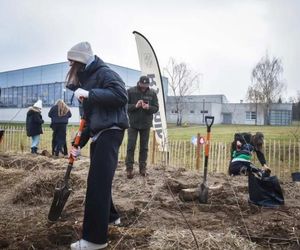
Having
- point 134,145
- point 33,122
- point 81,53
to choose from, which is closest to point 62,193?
point 81,53

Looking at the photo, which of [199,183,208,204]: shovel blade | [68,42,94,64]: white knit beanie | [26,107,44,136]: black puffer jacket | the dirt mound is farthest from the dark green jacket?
[26,107,44,136]: black puffer jacket

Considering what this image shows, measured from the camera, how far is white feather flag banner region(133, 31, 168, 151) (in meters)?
10.2

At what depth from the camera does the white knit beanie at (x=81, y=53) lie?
3199mm

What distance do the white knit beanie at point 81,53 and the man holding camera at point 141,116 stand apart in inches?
129

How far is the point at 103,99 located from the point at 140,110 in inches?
141

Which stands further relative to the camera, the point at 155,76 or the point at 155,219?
the point at 155,76

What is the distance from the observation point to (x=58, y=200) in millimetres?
3455

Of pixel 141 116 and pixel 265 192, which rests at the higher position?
pixel 141 116

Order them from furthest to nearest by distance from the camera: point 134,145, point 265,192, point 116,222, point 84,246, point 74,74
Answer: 1. point 134,145
2. point 265,192
3. point 116,222
4. point 74,74
5. point 84,246

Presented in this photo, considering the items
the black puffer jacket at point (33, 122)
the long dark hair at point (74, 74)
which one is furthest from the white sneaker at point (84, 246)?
the black puffer jacket at point (33, 122)

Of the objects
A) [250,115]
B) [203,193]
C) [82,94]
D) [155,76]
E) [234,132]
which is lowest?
[203,193]

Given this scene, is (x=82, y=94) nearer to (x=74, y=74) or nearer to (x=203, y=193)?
(x=74, y=74)

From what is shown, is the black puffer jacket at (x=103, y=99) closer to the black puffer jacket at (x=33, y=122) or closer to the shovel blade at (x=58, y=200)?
the shovel blade at (x=58, y=200)

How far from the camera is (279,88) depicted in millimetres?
49719
